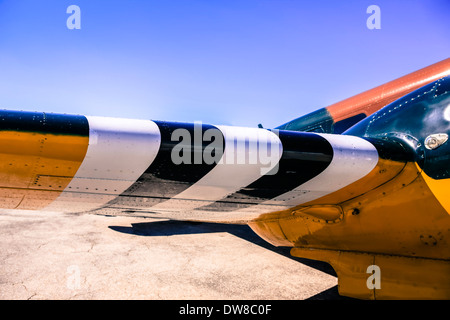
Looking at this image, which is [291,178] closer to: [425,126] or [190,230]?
[425,126]

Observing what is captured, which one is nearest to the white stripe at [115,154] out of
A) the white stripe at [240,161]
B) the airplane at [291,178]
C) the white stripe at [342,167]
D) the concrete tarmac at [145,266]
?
the airplane at [291,178]

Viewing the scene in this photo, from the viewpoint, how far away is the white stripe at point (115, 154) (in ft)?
3.67

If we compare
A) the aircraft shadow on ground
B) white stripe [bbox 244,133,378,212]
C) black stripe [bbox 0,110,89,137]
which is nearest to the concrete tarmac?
the aircraft shadow on ground

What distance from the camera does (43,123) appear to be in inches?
42.2

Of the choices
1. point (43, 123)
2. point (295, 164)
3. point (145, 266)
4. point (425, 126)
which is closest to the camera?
point (43, 123)

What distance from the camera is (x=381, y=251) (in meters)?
2.02

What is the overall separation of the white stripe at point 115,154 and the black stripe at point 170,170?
0.12ft

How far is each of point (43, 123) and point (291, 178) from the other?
4.17ft

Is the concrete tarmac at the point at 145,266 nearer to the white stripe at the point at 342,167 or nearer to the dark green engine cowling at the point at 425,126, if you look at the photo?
the white stripe at the point at 342,167

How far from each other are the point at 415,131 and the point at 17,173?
244 centimetres

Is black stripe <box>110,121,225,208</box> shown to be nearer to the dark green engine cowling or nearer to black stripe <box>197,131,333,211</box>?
black stripe <box>197,131,333,211</box>

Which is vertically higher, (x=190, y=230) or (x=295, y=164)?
(x=295, y=164)

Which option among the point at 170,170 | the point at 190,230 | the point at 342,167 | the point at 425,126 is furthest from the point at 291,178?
the point at 190,230
